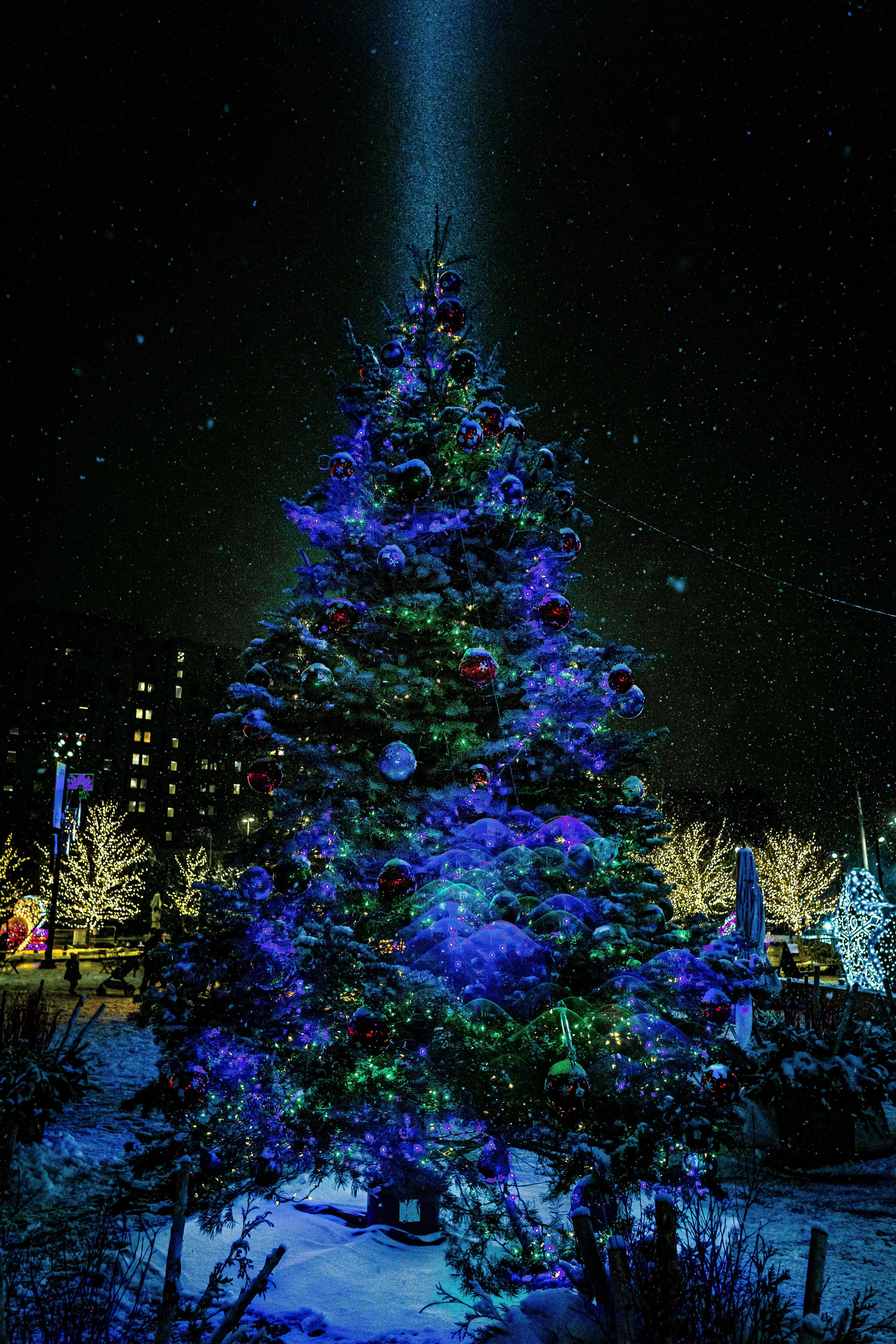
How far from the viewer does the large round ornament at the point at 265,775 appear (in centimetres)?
625

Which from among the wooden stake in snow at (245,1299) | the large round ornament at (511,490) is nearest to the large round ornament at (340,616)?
the large round ornament at (511,490)

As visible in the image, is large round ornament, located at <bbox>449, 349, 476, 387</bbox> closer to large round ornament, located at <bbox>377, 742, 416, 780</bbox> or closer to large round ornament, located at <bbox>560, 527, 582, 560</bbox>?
large round ornament, located at <bbox>560, 527, 582, 560</bbox>

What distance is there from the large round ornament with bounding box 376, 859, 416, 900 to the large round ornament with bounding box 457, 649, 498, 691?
1.52m

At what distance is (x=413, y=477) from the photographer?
659 centimetres

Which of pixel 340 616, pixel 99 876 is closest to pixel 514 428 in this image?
pixel 340 616

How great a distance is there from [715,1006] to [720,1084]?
502mm

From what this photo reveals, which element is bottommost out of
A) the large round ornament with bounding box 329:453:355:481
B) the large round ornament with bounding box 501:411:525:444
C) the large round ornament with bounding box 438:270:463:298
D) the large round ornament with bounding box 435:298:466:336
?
the large round ornament with bounding box 329:453:355:481

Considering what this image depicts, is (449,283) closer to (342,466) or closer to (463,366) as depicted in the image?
(463,366)

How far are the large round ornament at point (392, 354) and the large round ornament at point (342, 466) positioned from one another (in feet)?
3.38

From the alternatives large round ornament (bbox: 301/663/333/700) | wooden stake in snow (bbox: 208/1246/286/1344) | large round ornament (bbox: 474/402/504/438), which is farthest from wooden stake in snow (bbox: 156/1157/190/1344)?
large round ornament (bbox: 474/402/504/438)

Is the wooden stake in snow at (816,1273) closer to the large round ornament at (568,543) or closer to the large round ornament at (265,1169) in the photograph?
the large round ornament at (265,1169)

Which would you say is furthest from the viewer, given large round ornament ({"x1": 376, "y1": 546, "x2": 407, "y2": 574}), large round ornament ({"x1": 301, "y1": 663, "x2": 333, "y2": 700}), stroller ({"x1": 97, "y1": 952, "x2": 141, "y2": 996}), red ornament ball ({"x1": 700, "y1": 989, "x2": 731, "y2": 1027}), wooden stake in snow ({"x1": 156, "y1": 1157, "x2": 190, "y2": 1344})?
stroller ({"x1": 97, "y1": 952, "x2": 141, "y2": 996})

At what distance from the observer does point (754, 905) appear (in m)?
10.9

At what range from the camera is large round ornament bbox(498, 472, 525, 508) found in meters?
7.06
